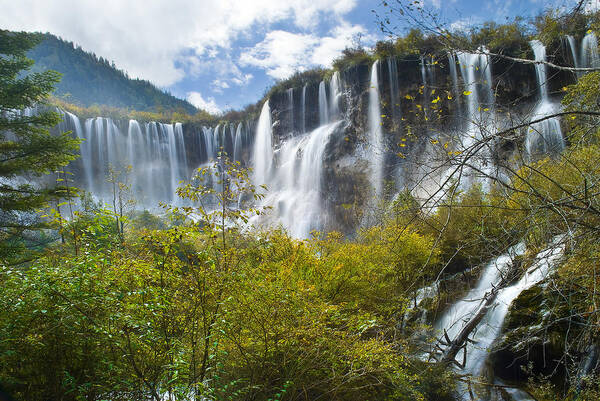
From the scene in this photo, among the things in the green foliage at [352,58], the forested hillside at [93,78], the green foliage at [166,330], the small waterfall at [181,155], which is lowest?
the green foliage at [166,330]

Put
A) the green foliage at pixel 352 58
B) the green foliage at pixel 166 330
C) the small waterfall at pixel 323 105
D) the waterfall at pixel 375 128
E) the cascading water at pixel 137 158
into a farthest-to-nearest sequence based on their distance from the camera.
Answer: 1. the cascading water at pixel 137 158
2. the small waterfall at pixel 323 105
3. the green foliage at pixel 352 58
4. the waterfall at pixel 375 128
5. the green foliage at pixel 166 330

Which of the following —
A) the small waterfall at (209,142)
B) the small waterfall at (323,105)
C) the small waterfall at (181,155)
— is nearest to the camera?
the small waterfall at (323,105)

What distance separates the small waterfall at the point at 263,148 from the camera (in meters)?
31.0

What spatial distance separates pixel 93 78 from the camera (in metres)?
100

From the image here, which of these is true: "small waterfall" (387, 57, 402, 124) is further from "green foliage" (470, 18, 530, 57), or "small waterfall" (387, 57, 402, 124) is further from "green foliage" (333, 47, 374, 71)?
"green foliage" (470, 18, 530, 57)

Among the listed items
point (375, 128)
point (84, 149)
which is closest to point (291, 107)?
point (375, 128)

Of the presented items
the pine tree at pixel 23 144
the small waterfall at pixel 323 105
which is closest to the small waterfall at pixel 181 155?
the small waterfall at pixel 323 105

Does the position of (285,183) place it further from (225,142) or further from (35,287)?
(35,287)

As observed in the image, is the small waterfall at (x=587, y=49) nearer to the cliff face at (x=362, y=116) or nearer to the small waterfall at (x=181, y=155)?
the cliff face at (x=362, y=116)

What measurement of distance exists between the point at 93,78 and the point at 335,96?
105 meters

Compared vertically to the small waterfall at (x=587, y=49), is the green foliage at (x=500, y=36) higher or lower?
lower

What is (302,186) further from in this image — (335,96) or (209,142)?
(209,142)

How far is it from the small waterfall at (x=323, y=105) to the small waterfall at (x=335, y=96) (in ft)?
1.36

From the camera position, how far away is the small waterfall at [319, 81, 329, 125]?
27.5 meters
